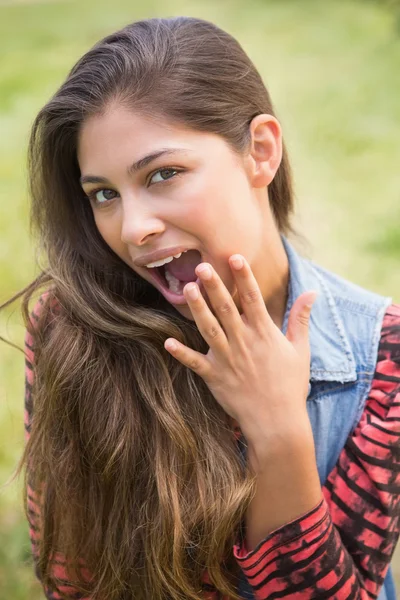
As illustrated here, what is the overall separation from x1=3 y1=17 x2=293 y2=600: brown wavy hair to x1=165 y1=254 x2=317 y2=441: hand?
6.3 inches

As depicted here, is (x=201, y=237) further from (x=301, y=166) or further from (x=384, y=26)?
(x=384, y=26)

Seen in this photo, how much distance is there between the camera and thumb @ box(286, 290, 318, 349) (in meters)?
1.67

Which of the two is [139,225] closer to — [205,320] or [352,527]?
[205,320]

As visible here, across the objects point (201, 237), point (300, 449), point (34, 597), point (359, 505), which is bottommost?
point (34, 597)

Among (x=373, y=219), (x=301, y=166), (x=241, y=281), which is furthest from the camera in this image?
(x=301, y=166)

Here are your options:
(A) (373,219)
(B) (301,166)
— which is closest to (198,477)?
(A) (373,219)

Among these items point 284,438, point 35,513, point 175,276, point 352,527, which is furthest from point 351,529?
point 35,513

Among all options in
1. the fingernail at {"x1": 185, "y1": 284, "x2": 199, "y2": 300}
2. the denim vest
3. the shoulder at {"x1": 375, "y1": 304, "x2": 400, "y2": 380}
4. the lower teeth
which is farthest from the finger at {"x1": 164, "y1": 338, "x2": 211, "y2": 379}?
the shoulder at {"x1": 375, "y1": 304, "x2": 400, "y2": 380}

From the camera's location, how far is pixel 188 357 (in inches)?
64.7

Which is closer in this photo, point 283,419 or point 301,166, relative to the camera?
point 283,419

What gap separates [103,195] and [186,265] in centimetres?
26

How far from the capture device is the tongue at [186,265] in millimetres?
1785

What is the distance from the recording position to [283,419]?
64.6 inches

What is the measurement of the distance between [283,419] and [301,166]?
323 cm
